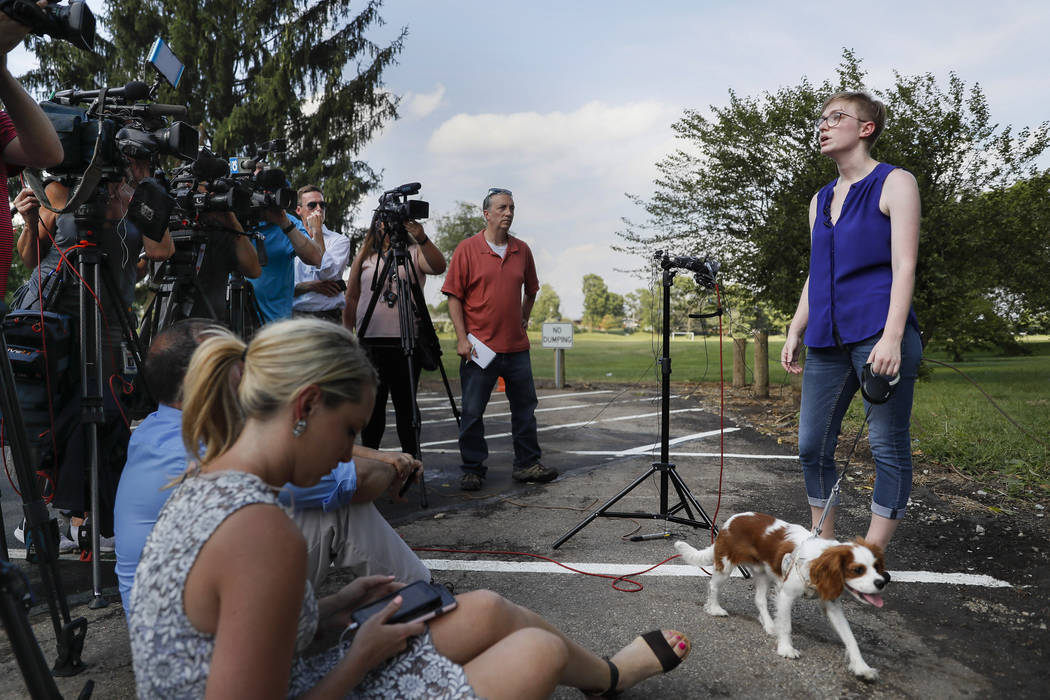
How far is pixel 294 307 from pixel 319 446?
172 inches

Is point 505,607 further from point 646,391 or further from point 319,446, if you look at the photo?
point 646,391

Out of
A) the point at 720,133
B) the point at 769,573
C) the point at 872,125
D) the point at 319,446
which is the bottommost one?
the point at 769,573

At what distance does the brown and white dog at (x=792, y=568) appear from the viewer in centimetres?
230

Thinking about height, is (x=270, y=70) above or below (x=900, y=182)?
above

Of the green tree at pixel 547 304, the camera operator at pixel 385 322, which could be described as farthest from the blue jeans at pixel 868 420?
the green tree at pixel 547 304

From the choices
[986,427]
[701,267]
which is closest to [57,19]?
[701,267]

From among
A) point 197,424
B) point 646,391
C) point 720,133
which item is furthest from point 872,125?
point 646,391

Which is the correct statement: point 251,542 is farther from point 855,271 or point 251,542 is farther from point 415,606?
point 855,271

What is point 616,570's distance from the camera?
3.33 m

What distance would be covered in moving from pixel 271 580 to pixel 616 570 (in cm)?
244

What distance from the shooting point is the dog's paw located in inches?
90.1

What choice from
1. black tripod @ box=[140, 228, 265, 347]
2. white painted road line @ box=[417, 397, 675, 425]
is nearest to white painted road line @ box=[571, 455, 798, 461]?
white painted road line @ box=[417, 397, 675, 425]

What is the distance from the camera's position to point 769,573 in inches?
104

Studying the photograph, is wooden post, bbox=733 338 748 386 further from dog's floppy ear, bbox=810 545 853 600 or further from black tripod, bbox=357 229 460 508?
dog's floppy ear, bbox=810 545 853 600
